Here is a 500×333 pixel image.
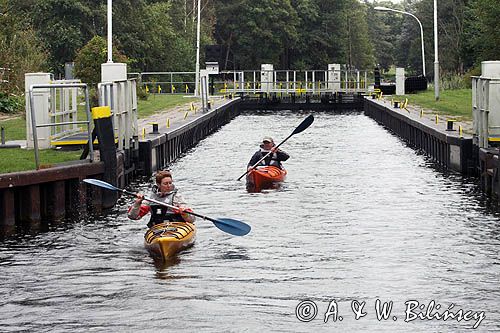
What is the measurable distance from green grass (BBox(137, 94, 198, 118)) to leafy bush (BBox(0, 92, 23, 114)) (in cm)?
654

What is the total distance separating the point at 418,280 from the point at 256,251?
3.68 meters

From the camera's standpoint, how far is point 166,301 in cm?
1762

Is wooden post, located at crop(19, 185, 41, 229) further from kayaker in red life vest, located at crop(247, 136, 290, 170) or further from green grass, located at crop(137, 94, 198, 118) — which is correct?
green grass, located at crop(137, 94, 198, 118)

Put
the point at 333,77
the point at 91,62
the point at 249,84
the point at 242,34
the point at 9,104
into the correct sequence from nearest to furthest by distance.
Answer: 1. the point at 9,104
2. the point at 91,62
3. the point at 333,77
4. the point at 249,84
5. the point at 242,34

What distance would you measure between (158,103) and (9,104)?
19.4 metres

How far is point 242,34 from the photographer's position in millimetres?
114312

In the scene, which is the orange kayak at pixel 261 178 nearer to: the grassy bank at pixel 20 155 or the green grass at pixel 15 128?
Answer: the grassy bank at pixel 20 155

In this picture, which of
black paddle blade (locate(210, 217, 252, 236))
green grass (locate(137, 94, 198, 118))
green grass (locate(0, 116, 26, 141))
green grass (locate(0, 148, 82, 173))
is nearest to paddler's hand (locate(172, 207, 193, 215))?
black paddle blade (locate(210, 217, 252, 236))

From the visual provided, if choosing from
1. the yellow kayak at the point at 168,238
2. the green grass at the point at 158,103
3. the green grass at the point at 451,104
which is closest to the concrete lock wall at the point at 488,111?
the yellow kayak at the point at 168,238

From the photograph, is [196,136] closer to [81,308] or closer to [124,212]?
[124,212]

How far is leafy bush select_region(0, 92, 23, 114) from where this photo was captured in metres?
44.4

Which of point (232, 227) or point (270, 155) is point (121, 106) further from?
point (232, 227)

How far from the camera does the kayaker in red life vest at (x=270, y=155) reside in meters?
32.1

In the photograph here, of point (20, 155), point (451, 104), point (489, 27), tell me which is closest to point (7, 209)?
point (20, 155)
